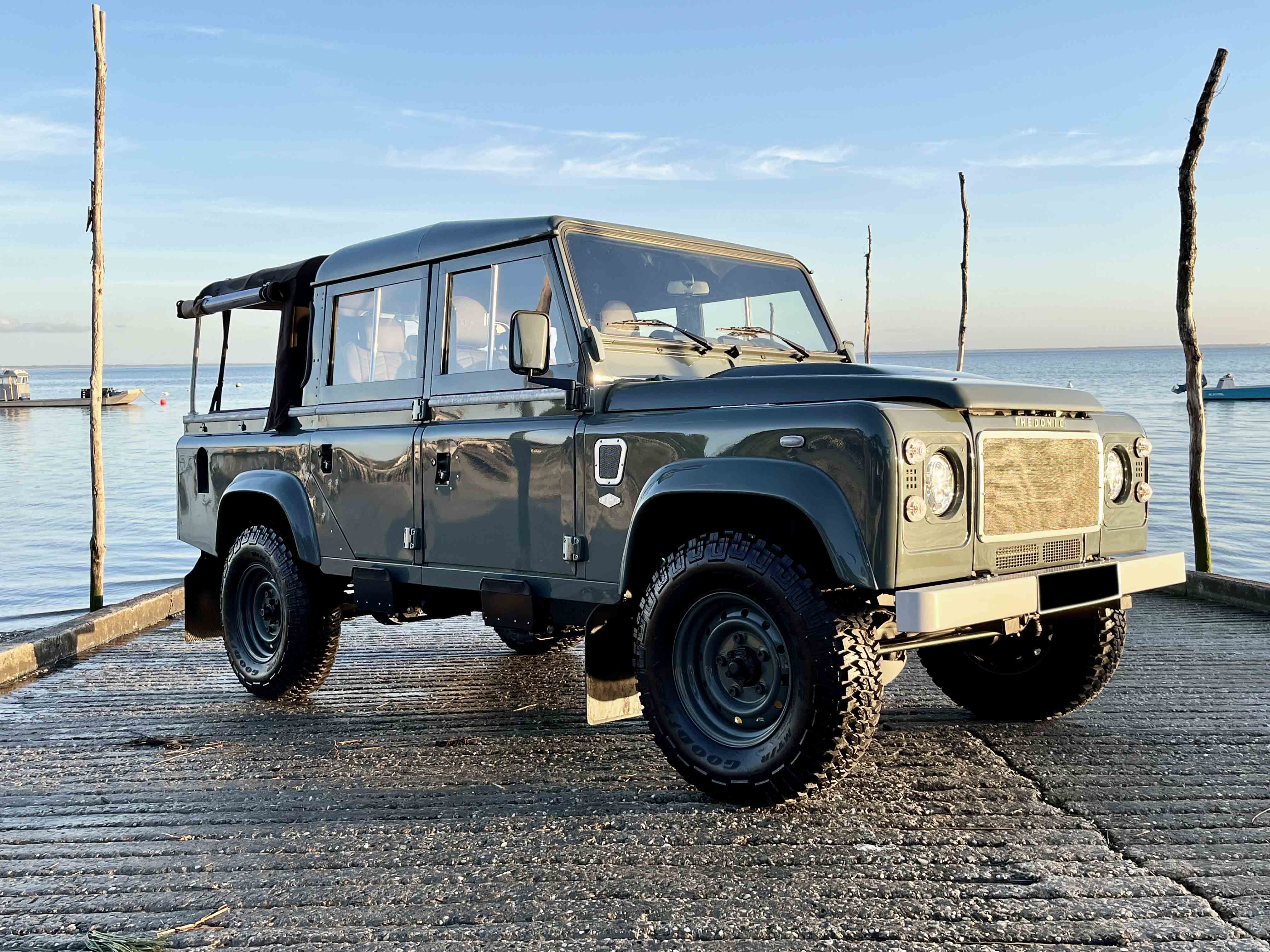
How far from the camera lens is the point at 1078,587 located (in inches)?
170

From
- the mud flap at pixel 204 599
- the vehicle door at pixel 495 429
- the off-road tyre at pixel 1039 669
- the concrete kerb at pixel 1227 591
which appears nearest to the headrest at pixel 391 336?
the vehicle door at pixel 495 429

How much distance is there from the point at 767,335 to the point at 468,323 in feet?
4.99

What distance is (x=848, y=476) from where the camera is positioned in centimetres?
373

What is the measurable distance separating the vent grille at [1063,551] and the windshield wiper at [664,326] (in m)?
1.77

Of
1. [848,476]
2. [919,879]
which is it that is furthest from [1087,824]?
[848,476]

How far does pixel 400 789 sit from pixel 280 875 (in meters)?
1.00

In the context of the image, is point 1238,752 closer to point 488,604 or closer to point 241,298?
point 488,604

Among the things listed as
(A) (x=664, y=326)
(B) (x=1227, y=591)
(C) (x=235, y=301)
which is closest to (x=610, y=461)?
(A) (x=664, y=326)

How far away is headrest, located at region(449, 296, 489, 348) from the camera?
5.25 metres

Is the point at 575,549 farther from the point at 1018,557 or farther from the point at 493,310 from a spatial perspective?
the point at 1018,557

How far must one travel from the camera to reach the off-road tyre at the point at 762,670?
3865 millimetres

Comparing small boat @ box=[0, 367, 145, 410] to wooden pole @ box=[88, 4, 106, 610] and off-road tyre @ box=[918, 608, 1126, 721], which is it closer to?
wooden pole @ box=[88, 4, 106, 610]

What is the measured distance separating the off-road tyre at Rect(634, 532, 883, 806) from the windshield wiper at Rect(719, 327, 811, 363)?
1.55m

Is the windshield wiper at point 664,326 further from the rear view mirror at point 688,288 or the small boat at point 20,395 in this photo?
the small boat at point 20,395
